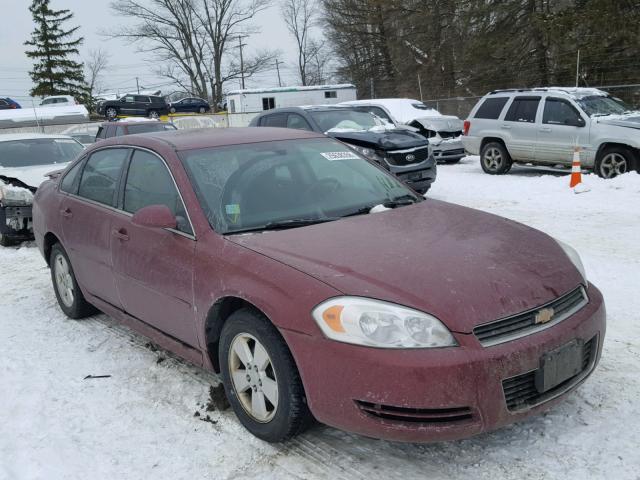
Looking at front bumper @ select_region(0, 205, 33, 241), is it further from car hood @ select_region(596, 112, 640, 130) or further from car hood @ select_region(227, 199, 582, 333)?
car hood @ select_region(596, 112, 640, 130)

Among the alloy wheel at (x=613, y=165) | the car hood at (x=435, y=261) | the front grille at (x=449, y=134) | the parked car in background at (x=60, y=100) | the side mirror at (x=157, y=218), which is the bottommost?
the alloy wheel at (x=613, y=165)

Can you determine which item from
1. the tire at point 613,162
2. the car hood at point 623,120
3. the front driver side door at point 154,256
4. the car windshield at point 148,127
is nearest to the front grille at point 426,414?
the front driver side door at point 154,256

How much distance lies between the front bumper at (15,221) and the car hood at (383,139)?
4761mm

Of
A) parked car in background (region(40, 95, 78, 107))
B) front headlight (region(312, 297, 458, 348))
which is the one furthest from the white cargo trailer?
front headlight (region(312, 297, 458, 348))

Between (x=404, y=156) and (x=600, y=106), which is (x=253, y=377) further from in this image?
(x=600, y=106)

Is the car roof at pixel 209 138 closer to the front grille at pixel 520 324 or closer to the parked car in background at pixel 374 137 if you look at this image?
the front grille at pixel 520 324

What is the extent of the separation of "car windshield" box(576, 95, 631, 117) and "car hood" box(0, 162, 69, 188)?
960 centimetres

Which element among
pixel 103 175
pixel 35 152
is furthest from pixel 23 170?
pixel 103 175

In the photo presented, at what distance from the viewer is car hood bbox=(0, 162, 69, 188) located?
28.1ft

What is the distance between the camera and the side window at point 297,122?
10591 mm

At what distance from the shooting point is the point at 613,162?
428 inches

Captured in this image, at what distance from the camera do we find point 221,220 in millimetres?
3455

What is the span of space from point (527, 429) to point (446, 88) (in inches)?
1186

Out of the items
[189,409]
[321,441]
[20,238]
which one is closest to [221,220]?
[189,409]
